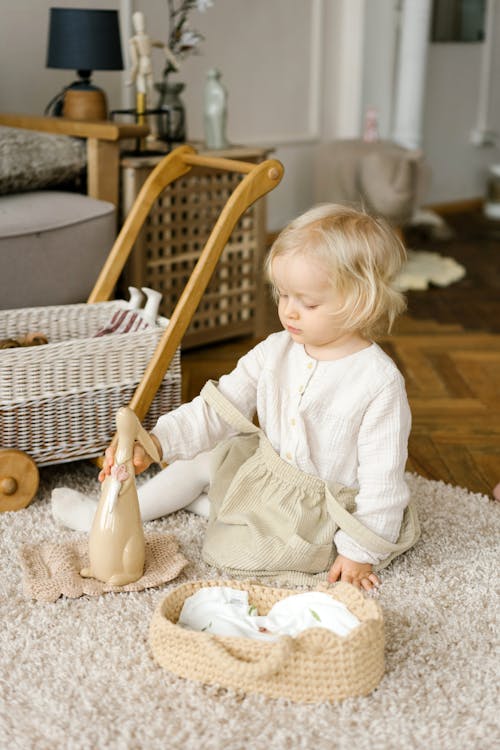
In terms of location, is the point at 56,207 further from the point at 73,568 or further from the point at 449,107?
the point at 449,107

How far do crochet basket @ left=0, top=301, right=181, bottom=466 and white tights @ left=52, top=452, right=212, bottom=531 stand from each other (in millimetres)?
105

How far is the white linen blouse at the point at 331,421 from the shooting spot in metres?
1.35

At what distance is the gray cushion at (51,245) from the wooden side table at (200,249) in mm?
213

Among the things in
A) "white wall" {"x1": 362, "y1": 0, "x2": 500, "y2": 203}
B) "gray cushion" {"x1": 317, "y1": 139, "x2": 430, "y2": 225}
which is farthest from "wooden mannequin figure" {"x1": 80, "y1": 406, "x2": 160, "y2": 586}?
"white wall" {"x1": 362, "y1": 0, "x2": 500, "y2": 203}

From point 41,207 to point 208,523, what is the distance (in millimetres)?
857

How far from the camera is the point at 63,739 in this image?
1.01m

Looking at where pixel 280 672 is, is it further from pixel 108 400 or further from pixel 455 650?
pixel 108 400

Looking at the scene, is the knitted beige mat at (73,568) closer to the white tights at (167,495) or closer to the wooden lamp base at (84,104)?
the white tights at (167,495)

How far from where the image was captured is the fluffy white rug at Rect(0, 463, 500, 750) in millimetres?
1021

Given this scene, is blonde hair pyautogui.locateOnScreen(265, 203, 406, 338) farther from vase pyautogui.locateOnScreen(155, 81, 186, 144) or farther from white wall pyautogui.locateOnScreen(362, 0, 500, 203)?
white wall pyautogui.locateOnScreen(362, 0, 500, 203)

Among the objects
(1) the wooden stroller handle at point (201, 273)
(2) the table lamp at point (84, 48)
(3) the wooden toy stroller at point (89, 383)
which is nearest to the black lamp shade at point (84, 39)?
(2) the table lamp at point (84, 48)

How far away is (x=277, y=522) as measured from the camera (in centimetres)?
139

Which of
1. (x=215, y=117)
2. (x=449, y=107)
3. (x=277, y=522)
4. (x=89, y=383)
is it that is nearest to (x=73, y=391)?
(x=89, y=383)

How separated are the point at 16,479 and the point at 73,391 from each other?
0.18 metres
